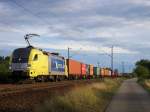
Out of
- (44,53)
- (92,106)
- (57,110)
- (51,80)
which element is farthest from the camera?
(51,80)

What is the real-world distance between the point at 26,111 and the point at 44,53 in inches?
1165

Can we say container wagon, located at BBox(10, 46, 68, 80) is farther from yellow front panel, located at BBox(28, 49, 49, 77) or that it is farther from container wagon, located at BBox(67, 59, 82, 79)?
container wagon, located at BBox(67, 59, 82, 79)

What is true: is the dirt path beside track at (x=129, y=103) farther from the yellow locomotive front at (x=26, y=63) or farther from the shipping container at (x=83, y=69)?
the shipping container at (x=83, y=69)

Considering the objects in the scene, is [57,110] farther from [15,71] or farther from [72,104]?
[15,71]

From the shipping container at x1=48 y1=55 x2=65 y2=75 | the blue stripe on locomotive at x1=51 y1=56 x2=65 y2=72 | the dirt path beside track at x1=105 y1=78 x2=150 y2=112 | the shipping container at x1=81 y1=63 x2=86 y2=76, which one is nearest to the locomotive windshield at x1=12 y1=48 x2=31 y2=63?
the shipping container at x1=48 y1=55 x2=65 y2=75

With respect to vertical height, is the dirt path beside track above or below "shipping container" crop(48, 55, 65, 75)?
below

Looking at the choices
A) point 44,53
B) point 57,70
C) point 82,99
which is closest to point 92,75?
point 57,70

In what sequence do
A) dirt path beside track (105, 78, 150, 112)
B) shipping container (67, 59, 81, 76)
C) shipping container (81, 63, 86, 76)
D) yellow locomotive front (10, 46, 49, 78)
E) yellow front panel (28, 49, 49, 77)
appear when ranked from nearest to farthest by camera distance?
dirt path beside track (105, 78, 150, 112)
yellow locomotive front (10, 46, 49, 78)
yellow front panel (28, 49, 49, 77)
shipping container (67, 59, 81, 76)
shipping container (81, 63, 86, 76)

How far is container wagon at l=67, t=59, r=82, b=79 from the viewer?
68556mm

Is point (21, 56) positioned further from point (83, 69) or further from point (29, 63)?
point (83, 69)

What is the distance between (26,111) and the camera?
52.7ft

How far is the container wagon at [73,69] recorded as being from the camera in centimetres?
6856

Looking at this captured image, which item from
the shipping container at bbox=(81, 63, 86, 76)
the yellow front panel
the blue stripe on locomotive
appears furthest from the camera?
the shipping container at bbox=(81, 63, 86, 76)

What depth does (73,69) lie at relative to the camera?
7244cm
